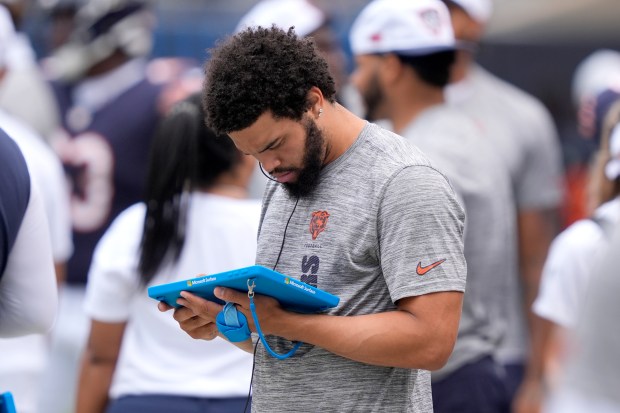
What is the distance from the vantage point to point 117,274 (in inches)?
148

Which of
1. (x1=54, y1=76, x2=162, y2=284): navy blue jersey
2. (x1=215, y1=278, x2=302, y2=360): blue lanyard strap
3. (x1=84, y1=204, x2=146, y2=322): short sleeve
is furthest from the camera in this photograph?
(x1=54, y1=76, x2=162, y2=284): navy blue jersey

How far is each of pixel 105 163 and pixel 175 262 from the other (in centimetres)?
197

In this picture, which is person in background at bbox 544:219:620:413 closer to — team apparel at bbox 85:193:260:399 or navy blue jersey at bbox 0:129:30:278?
navy blue jersey at bbox 0:129:30:278

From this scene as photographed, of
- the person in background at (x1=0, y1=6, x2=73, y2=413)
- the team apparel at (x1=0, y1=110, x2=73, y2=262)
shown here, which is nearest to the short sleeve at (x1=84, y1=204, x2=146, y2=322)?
the person in background at (x1=0, y1=6, x2=73, y2=413)

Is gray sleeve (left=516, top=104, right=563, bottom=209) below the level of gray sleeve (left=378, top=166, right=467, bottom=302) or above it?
below

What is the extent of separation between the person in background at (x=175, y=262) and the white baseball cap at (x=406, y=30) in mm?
776

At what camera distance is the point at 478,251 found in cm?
417

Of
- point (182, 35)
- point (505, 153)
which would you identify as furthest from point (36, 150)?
point (182, 35)

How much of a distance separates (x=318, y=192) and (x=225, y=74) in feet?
1.16

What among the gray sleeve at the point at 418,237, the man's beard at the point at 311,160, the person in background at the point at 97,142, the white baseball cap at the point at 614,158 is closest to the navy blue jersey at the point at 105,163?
the person in background at the point at 97,142

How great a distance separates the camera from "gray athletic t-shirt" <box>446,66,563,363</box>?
5027mm

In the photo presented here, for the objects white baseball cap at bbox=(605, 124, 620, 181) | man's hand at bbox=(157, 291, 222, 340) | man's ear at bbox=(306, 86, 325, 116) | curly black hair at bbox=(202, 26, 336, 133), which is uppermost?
curly black hair at bbox=(202, 26, 336, 133)

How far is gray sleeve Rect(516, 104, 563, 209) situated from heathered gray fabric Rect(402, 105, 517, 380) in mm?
850

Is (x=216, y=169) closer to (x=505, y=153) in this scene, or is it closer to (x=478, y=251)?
(x=478, y=251)
